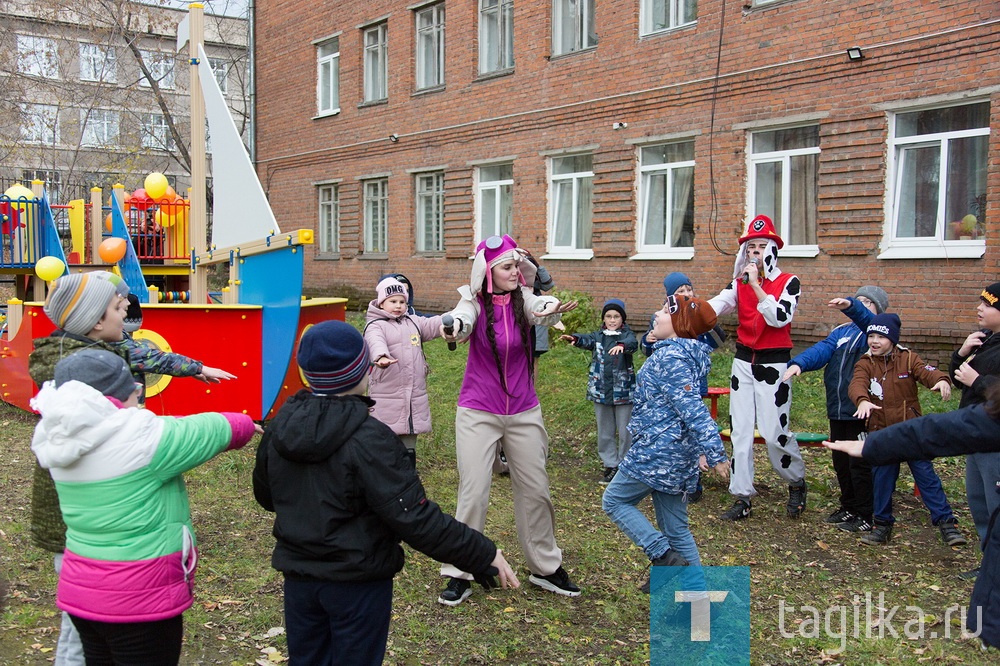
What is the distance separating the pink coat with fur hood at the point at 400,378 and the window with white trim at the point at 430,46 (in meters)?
12.6

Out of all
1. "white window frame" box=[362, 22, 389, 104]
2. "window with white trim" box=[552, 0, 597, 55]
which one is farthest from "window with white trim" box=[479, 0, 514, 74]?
"white window frame" box=[362, 22, 389, 104]

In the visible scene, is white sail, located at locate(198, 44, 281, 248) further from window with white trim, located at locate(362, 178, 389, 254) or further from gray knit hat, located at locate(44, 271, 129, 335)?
window with white trim, located at locate(362, 178, 389, 254)

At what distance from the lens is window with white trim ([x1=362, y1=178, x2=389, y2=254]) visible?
19547 mm

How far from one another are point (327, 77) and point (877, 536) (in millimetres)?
17898

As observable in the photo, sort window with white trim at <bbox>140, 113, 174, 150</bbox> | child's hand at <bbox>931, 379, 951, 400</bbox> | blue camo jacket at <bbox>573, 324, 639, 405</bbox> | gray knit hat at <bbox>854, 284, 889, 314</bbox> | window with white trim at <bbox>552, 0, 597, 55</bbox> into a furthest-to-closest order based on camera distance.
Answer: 1. window with white trim at <bbox>140, 113, 174, 150</bbox>
2. window with white trim at <bbox>552, 0, 597, 55</bbox>
3. blue camo jacket at <bbox>573, 324, 639, 405</bbox>
4. gray knit hat at <bbox>854, 284, 889, 314</bbox>
5. child's hand at <bbox>931, 379, 951, 400</bbox>

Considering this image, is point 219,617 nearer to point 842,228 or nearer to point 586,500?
point 586,500

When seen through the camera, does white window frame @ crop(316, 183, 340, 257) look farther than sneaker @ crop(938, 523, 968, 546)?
Yes

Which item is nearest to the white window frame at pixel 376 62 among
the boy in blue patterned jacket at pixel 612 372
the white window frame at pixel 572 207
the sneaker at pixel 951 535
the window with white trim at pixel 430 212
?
the window with white trim at pixel 430 212

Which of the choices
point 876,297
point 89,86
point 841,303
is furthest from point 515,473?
point 89,86

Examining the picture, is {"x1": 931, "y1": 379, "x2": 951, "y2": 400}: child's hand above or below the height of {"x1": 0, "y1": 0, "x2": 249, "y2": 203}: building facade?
below

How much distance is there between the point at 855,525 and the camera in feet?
19.1

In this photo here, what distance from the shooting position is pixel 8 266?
1123cm

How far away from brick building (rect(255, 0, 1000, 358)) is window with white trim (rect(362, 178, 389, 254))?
0.07 m

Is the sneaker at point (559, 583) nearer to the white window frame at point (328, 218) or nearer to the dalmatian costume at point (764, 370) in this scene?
the dalmatian costume at point (764, 370)
